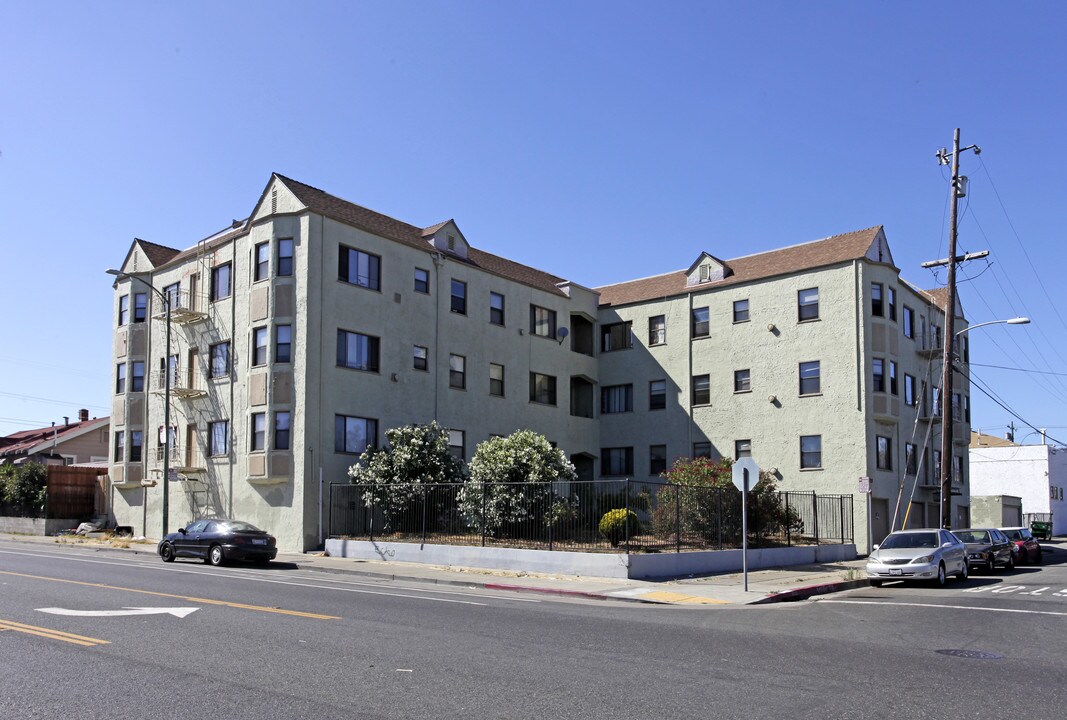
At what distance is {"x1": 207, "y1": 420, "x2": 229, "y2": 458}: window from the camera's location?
32.1m

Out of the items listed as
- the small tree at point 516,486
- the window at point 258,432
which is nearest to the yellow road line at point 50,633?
the small tree at point 516,486

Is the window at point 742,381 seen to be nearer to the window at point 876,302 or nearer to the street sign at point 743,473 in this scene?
the window at point 876,302

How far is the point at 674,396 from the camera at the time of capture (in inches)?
1571

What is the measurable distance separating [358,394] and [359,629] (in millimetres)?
20030

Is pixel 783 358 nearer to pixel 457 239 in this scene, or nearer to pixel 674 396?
pixel 674 396

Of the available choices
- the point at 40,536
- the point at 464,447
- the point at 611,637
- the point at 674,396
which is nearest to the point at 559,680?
the point at 611,637

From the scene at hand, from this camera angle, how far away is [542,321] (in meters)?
40.1

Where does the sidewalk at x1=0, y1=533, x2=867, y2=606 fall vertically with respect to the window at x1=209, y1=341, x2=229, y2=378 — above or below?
below

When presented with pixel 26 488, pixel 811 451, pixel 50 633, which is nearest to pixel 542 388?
pixel 811 451

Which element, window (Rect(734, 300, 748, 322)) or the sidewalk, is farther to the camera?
window (Rect(734, 300, 748, 322))

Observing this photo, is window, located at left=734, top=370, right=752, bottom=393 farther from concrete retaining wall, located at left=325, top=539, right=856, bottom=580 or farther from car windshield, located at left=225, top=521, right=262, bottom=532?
car windshield, located at left=225, top=521, right=262, bottom=532

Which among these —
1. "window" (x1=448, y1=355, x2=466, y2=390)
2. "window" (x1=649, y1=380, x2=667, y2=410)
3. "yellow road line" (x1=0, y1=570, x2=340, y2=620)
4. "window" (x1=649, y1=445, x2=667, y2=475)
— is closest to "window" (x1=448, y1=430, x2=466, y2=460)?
"window" (x1=448, y1=355, x2=466, y2=390)

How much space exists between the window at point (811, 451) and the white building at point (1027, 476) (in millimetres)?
36278

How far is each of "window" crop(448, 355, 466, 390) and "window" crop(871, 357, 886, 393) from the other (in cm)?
1560
